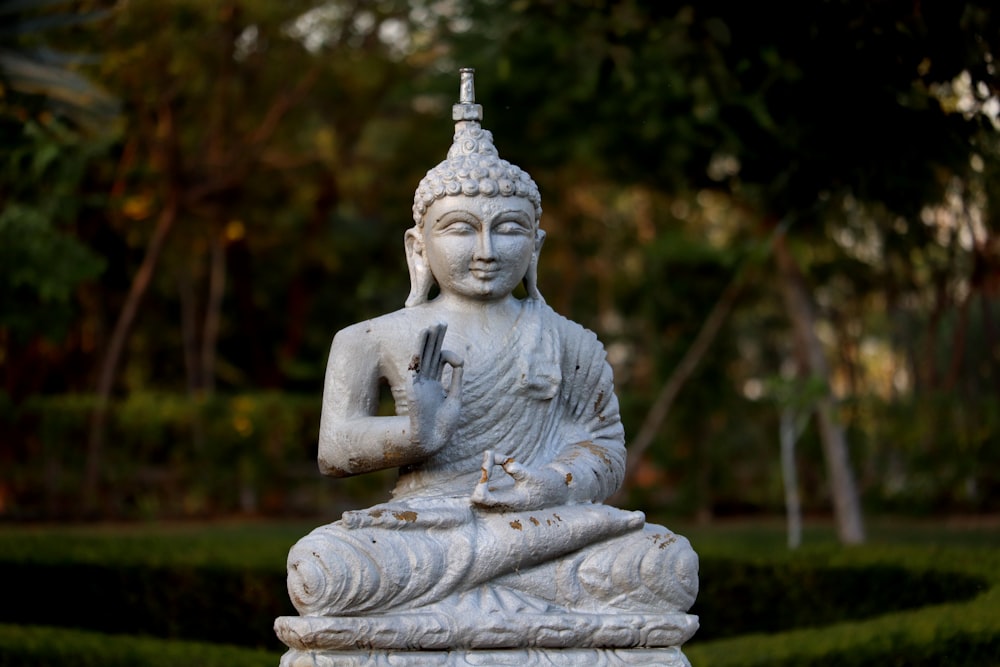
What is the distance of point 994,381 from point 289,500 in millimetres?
9499

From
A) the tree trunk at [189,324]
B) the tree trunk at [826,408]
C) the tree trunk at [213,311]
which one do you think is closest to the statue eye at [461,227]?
the tree trunk at [826,408]

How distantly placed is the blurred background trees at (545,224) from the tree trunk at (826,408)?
4cm

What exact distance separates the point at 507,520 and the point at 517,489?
13 centimetres

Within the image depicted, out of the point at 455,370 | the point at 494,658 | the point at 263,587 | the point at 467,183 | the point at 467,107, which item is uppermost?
the point at 467,107

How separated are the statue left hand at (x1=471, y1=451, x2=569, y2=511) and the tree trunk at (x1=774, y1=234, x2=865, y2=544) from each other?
8.11m

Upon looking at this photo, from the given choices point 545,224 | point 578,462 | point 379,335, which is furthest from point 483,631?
point 545,224

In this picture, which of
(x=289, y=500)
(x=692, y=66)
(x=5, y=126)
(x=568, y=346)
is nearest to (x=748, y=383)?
(x=289, y=500)

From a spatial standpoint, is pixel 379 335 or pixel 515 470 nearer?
pixel 515 470

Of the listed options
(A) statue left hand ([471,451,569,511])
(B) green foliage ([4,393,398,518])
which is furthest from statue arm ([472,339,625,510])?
(B) green foliage ([4,393,398,518])

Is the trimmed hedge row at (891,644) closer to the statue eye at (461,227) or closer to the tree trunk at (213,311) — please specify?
the statue eye at (461,227)

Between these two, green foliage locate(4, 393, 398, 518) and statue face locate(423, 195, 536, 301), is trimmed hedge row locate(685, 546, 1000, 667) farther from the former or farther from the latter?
green foliage locate(4, 393, 398, 518)

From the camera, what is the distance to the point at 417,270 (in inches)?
252

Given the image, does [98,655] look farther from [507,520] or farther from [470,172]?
[470,172]

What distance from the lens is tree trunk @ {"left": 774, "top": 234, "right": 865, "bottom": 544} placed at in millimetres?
14344
